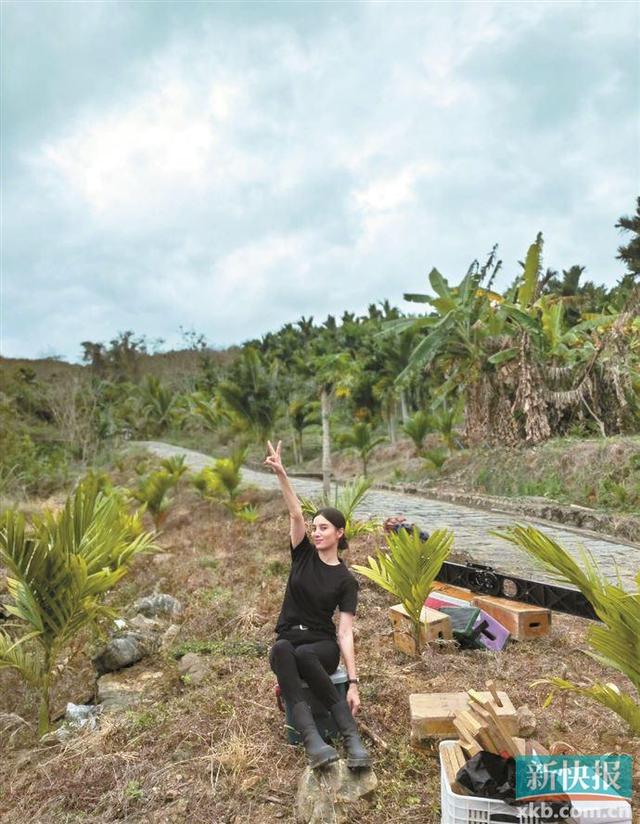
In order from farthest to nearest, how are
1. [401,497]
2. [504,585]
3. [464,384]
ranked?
1. [464,384]
2. [401,497]
3. [504,585]

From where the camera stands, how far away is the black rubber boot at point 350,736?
8.96 feet

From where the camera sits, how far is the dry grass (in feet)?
9.16

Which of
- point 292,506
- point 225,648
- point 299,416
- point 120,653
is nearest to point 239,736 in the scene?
point 292,506

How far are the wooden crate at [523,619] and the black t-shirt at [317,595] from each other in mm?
1781

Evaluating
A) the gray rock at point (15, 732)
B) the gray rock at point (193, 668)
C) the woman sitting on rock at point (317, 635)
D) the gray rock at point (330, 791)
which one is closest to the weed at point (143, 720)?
the gray rock at point (193, 668)

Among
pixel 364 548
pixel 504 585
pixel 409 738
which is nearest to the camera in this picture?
pixel 409 738

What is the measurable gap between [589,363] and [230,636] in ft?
34.9

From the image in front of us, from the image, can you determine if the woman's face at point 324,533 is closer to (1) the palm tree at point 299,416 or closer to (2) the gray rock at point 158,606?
(2) the gray rock at point 158,606

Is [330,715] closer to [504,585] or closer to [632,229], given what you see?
[504,585]

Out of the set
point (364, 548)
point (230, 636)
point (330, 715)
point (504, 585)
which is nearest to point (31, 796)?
point (330, 715)

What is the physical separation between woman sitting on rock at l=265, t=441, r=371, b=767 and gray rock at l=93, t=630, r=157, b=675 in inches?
96.7

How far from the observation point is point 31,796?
311 cm

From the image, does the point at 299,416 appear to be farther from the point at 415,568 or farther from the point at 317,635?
the point at 317,635

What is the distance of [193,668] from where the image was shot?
4.54 metres
